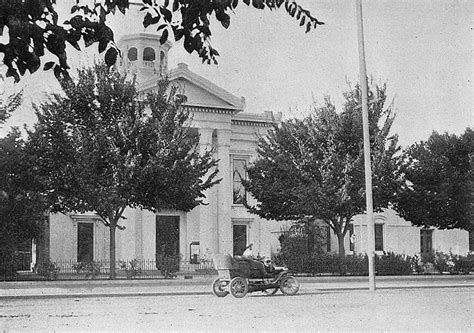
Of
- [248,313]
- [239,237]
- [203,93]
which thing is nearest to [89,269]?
[203,93]

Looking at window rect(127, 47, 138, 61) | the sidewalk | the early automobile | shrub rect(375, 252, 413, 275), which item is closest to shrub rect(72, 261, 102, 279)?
the sidewalk

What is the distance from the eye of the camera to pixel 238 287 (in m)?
19.5

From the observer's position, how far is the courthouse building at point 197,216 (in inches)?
1367

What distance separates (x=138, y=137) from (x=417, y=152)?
15381 mm

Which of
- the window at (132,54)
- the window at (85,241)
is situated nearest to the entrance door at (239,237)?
the window at (85,241)

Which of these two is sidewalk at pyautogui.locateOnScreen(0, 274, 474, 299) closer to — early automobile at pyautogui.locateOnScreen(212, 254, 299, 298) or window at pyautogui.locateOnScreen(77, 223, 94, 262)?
early automobile at pyautogui.locateOnScreen(212, 254, 299, 298)

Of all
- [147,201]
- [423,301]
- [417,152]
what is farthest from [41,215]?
[417,152]

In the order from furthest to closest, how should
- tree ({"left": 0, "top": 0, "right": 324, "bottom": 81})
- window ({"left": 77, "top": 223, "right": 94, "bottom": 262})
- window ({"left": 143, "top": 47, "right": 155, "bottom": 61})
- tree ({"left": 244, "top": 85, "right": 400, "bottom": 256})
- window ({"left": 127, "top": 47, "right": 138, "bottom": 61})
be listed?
window ({"left": 143, "top": 47, "right": 155, "bottom": 61}), window ({"left": 127, "top": 47, "right": 138, "bottom": 61}), window ({"left": 77, "top": 223, "right": 94, "bottom": 262}), tree ({"left": 244, "top": 85, "right": 400, "bottom": 256}), tree ({"left": 0, "top": 0, "right": 324, "bottom": 81})

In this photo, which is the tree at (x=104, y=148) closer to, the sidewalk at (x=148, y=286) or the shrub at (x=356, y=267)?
the sidewalk at (x=148, y=286)

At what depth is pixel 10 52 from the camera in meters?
4.94

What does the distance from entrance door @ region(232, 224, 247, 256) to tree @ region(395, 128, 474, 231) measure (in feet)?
29.7

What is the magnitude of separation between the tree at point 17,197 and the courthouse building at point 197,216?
8.23m

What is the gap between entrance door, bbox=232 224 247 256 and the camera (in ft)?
127

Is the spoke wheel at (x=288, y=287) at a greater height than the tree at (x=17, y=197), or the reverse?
the tree at (x=17, y=197)
